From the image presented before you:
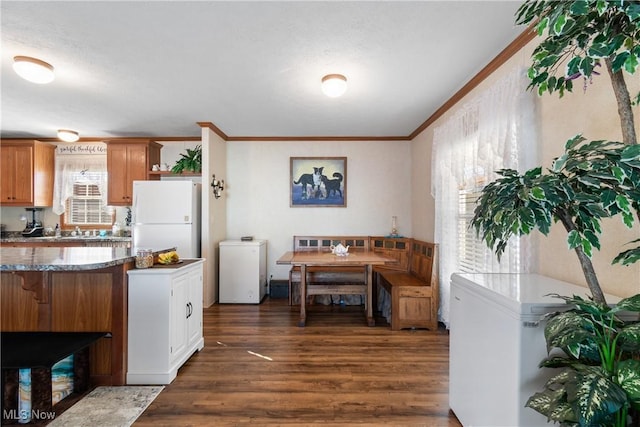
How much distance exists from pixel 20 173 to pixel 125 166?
5.59 feet

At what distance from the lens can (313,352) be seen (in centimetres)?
275

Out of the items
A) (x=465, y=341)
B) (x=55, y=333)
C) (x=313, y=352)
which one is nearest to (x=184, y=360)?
(x=55, y=333)

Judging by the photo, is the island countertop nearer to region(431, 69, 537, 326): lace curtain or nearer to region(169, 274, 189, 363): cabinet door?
region(169, 274, 189, 363): cabinet door

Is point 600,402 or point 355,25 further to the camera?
point 355,25

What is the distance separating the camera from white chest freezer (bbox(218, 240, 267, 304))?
4.30 m

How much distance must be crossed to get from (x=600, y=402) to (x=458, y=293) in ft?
3.47

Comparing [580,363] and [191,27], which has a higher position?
[191,27]

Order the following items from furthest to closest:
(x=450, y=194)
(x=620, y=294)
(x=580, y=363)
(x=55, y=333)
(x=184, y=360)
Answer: (x=450, y=194), (x=184, y=360), (x=55, y=333), (x=620, y=294), (x=580, y=363)

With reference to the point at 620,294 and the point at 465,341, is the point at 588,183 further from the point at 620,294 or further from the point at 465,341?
the point at 465,341

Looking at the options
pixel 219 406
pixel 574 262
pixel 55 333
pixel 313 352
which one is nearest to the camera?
pixel 574 262

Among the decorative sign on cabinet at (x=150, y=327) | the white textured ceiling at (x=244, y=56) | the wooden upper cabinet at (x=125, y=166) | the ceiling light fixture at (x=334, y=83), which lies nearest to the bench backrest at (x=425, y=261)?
the white textured ceiling at (x=244, y=56)

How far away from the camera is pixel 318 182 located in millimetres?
4875

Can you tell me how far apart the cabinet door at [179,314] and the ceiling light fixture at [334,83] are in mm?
2136

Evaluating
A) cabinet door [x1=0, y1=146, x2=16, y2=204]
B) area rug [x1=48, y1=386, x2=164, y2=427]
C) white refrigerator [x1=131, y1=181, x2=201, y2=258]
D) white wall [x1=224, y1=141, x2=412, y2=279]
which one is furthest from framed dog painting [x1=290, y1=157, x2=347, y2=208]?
cabinet door [x1=0, y1=146, x2=16, y2=204]
